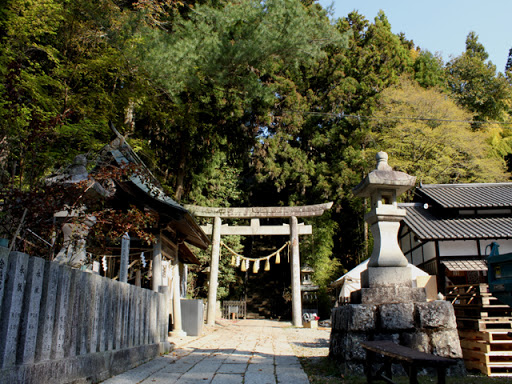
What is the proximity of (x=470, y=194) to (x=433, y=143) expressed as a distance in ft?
13.4

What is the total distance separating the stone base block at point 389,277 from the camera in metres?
5.34

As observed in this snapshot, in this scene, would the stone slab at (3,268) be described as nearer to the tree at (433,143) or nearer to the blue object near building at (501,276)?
the blue object near building at (501,276)

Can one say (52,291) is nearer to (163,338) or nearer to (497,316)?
(163,338)

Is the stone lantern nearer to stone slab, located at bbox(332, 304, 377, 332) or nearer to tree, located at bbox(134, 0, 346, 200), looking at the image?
stone slab, located at bbox(332, 304, 377, 332)

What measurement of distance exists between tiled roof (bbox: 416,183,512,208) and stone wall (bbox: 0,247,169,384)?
1287 cm

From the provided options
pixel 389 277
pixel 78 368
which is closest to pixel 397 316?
pixel 389 277

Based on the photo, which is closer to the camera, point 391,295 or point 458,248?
point 391,295

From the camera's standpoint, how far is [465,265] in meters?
12.7

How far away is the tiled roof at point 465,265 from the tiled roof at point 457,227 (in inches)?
31.6

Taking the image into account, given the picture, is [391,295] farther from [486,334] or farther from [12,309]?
[12,309]

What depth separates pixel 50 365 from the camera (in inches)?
124

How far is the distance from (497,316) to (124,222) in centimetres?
610

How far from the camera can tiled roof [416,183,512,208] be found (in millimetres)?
14281

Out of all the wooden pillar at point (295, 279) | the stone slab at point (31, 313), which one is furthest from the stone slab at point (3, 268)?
the wooden pillar at point (295, 279)
